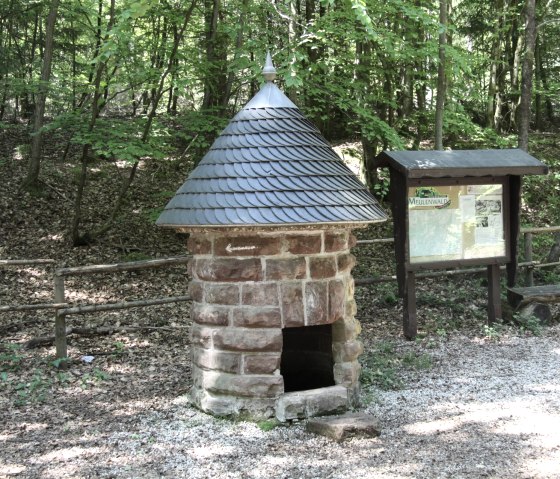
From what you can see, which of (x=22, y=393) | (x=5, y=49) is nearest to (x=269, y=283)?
(x=22, y=393)

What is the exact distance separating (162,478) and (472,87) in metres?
13.5

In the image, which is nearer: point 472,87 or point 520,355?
point 520,355

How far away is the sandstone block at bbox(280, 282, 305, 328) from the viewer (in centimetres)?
429

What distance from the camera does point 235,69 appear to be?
8328mm

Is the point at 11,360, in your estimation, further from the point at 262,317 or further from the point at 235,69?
the point at 235,69

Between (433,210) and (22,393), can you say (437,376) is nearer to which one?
(433,210)

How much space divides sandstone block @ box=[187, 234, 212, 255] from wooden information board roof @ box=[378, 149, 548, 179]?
2952mm

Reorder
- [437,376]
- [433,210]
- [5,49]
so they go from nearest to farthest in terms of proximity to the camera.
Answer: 1. [437,376]
2. [433,210]
3. [5,49]

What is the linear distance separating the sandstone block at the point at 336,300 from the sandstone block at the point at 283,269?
1.02 feet

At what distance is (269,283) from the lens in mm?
4281

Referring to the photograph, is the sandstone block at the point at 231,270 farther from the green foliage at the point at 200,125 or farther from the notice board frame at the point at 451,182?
the green foliage at the point at 200,125

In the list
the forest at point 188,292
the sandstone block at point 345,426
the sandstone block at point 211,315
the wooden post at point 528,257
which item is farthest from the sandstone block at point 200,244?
the wooden post at point 528,257

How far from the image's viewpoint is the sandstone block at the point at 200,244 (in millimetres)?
4457

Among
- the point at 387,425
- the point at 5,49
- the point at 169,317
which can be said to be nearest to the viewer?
the point at 387,425
